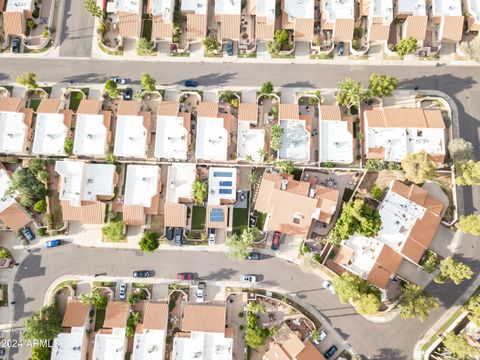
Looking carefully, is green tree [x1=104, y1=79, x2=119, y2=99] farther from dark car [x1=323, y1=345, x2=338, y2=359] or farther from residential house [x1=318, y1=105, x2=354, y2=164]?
dark car [x1=323, y1=345, x2=338, y2=359]

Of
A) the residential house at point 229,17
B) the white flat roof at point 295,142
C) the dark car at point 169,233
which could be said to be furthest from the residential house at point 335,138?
the dark car at point 169,233

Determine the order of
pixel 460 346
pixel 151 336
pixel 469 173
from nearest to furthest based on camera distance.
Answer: pixel 460 346
pixel 151 336
pixel 469 173

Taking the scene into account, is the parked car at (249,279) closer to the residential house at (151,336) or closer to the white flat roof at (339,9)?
the residential house at (151,336)

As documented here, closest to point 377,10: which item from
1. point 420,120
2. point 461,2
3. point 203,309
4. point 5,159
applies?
point 461,2

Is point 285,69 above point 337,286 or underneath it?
above

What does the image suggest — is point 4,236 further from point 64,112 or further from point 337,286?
point 337,286

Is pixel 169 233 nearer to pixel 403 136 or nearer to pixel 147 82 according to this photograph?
pixel 147 82

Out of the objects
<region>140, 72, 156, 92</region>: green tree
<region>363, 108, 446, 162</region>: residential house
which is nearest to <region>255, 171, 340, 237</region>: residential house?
<region>363, 108, 446, 162</region>: residential house

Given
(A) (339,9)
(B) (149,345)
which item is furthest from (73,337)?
(A) (339,9)
